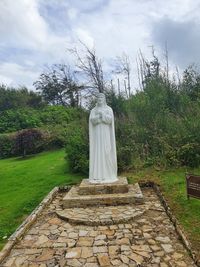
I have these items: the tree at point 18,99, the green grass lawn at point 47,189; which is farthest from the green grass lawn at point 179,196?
the tree at point 18,99

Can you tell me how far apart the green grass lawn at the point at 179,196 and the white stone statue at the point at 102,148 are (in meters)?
1.61

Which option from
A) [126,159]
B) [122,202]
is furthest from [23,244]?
[126,159]

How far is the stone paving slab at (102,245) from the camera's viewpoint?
431 centimetres

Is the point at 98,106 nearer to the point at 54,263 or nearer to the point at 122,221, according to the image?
the point at 122,221

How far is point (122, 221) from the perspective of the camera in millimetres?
5965

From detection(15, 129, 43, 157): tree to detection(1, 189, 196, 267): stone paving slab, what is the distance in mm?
11745

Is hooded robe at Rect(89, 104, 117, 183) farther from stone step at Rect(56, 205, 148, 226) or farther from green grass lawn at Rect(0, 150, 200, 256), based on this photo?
green grass lawn at Rect(0, 150, 200, 256)

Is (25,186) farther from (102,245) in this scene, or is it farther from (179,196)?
(102,245)

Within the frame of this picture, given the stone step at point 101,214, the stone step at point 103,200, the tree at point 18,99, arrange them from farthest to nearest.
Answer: the tree at point 18,99
the stone step at point 103,200
the stone step at point 101,214

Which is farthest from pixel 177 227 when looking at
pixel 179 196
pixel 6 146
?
pixel 6 146

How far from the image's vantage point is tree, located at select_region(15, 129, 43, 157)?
1772 centimetres

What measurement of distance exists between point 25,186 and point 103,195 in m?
3.46

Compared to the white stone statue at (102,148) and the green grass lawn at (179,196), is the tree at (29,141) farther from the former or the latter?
the white stone statue at (102,148)

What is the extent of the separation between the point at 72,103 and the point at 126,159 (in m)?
19.8
